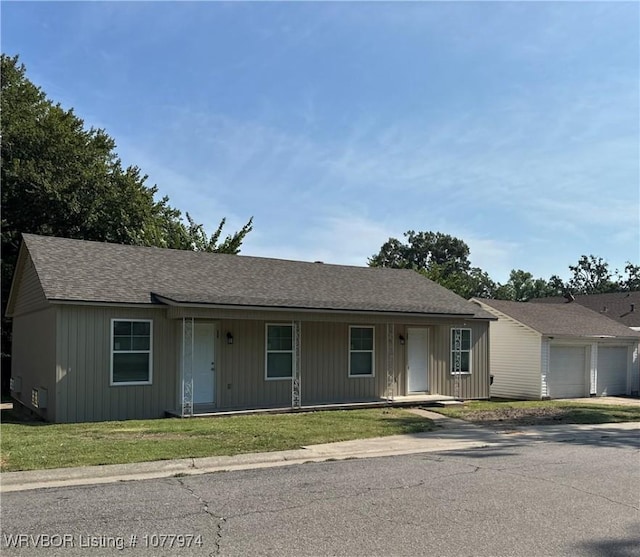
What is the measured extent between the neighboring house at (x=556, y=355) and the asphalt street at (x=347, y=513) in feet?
51.7

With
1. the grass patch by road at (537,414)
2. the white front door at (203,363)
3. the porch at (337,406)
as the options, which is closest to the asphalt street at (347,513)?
the grass patch by road at (537,414)

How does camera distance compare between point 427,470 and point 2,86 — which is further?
point 2,86

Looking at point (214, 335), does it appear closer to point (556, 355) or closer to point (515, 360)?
point (515, 360)

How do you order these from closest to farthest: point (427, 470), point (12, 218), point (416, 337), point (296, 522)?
point (296, 522) < point (427, 470) < point (416, 337) < point (12, 218)

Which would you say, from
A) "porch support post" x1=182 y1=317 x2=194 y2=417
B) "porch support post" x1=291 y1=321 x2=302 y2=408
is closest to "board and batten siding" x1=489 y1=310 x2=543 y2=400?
"porch support post" x1=291 y1=321 x2=302 y2=408

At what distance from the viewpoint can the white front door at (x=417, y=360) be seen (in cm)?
1984

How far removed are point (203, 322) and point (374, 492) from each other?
32.3 ft

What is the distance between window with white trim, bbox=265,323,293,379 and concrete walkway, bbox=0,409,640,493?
14.2ft

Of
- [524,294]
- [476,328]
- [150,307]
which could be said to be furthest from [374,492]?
[524,294]

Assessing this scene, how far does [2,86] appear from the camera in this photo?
32094mm

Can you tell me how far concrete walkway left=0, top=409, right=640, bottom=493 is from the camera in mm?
8188

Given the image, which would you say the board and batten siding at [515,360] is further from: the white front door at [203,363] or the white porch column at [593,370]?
the white front door at [203,363]

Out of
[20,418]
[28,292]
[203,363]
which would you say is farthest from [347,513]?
[28,292]

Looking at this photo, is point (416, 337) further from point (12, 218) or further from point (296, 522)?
point (12, 218)
